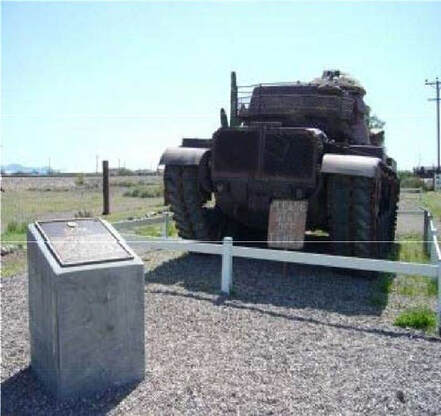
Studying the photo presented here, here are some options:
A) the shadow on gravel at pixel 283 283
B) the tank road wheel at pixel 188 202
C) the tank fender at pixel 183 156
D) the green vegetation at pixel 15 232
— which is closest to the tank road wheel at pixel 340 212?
the shadow on gravel at pixel 283 283

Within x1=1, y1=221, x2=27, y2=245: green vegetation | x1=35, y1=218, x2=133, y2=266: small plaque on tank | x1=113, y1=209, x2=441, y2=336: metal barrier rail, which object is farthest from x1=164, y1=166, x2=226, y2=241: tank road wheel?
x1=35, y1=218, x2=133, y2=266: small plaque on tank

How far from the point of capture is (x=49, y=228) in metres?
5.59

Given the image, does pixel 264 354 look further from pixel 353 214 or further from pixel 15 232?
pixel 15 232

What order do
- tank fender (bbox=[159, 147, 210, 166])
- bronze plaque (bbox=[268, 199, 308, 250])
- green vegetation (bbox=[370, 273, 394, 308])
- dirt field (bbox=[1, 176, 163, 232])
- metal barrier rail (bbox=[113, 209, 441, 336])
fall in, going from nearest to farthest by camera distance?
metal barrier rail (bbox=[113, 209, 441, 336])
green vegetation (bbox=[370, 273, 394, 308])
bronze plaque (bbox=[268, 199, 308, 250])
tank fender (bbox=[159, 147, 210, 166])
dirt field (bbox=[1, 176, 163, 232])

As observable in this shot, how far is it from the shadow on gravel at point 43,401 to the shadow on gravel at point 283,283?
11.2 ft

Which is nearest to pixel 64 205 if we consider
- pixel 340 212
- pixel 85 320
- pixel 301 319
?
pixel 340 212

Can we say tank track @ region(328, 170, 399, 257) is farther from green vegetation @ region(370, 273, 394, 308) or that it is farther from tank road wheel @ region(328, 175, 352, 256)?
green vegetation @ region(370, 273, 394, 308)

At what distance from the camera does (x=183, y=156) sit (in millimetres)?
11039

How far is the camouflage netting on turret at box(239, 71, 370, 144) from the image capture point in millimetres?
11508

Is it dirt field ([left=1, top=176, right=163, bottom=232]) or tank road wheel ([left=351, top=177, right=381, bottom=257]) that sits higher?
tank road wheel ([left=351, top=177, right=381, bottom=257])

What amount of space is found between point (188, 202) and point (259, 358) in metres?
5.96

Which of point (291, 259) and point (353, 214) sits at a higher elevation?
point (353, 214)

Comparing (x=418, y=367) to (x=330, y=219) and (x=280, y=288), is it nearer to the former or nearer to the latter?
(x=280, y=288)

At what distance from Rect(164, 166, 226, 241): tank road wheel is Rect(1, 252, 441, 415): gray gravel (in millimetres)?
2701
